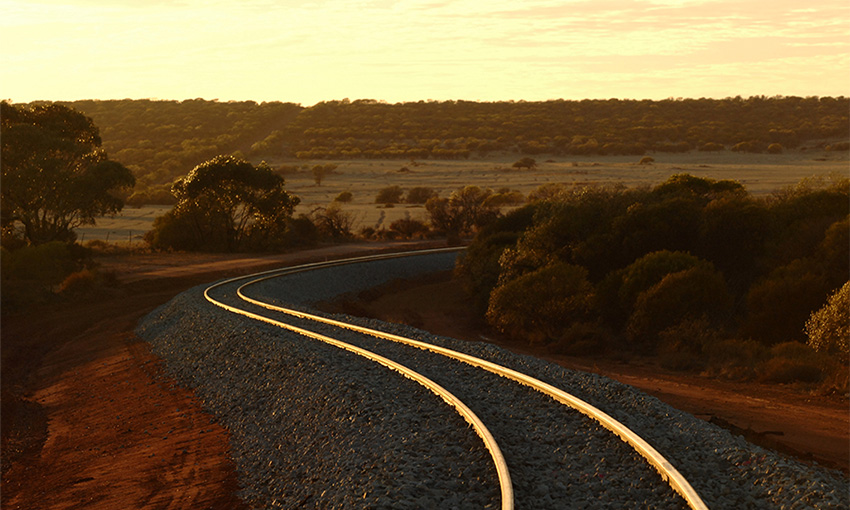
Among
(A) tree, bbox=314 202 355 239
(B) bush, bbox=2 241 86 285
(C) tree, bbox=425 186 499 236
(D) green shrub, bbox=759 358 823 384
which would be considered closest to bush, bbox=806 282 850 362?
(D) green shrub, bbox=759 358 823 384

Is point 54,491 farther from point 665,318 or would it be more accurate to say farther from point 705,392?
point 665,318

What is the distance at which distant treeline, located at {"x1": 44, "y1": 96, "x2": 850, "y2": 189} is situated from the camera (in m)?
110

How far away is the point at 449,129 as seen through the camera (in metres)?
135

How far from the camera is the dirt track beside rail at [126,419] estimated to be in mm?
11938

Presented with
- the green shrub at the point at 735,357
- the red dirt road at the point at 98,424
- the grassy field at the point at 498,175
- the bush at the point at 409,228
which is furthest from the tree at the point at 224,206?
the green shrub at the point at 735,357

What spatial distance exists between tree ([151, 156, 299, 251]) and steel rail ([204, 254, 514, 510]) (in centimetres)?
2772

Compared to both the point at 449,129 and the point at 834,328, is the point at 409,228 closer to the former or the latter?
the point at 834,328

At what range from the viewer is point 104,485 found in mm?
12203

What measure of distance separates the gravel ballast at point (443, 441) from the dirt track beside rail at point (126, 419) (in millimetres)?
690

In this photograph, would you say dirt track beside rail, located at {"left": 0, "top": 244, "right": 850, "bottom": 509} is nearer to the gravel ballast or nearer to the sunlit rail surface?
the gravel ballast

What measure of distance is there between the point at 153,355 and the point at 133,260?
2509cm

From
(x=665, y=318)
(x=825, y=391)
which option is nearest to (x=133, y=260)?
(x=665, y=318)

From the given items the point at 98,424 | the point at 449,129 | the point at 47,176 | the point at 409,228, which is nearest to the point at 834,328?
the point at 98,424

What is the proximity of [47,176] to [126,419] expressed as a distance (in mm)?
27887
